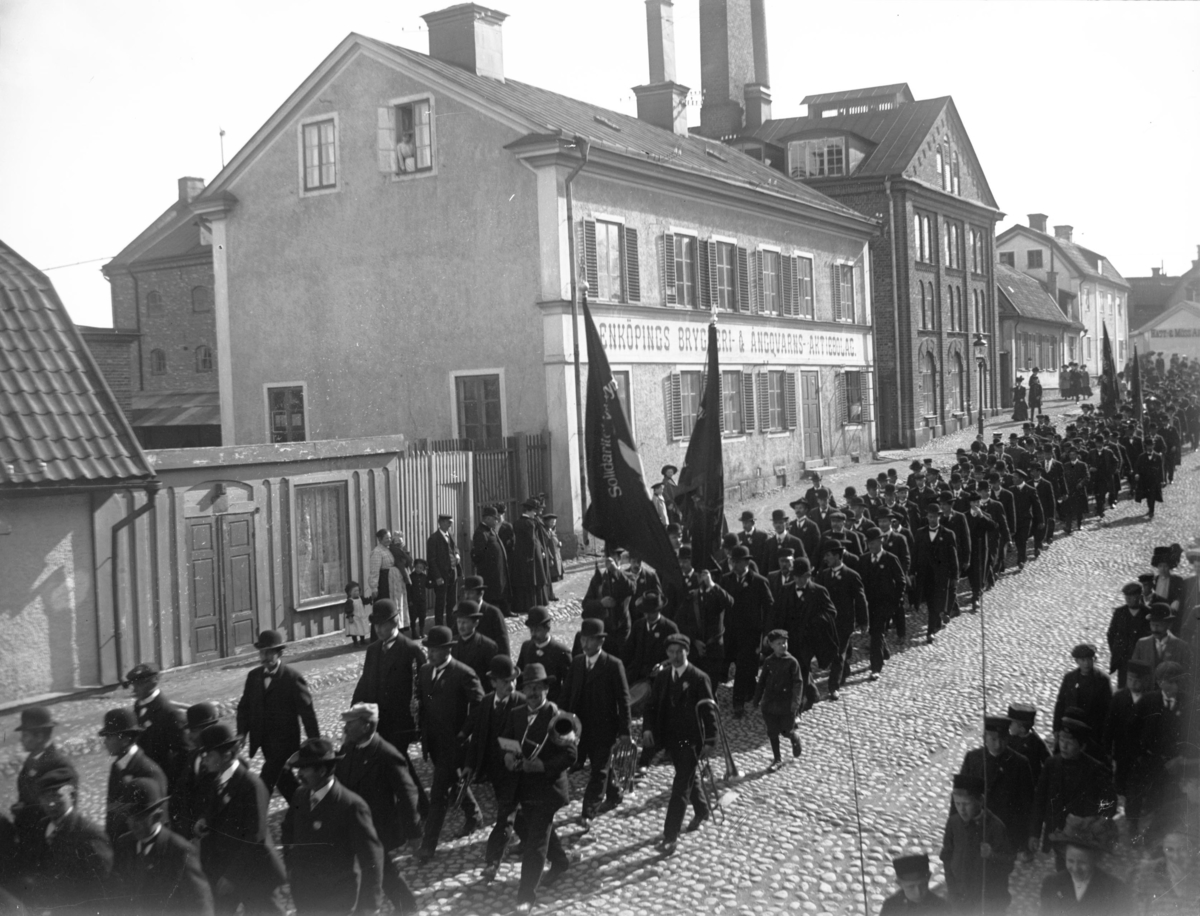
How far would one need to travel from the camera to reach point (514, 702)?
838 centimetres

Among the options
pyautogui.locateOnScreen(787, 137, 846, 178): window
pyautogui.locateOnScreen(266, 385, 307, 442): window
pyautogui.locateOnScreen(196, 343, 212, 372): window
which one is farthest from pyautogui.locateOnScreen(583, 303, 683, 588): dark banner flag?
pyautogui.locateOnScreen(196, 343, 212, 372): window

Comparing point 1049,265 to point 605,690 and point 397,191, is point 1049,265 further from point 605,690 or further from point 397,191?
point 605,690

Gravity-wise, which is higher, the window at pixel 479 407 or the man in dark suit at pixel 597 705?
the window at pixel 479 407

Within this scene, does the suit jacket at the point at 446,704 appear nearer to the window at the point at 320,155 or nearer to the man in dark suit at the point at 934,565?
the man in dark suit at the point at 934,565

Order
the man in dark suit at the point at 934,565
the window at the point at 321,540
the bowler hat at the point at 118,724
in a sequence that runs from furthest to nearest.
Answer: the window at the point at 321,540
the man in dark suit at the point at 934,565
the bowler hat at the point at 118,724

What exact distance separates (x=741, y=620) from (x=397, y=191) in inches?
594

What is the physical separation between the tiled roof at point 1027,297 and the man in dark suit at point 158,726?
50909 mm

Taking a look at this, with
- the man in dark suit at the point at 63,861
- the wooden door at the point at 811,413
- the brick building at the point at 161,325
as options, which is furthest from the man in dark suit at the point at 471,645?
the brick building at the point at 161,325

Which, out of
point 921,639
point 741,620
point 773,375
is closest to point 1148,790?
point 741,620

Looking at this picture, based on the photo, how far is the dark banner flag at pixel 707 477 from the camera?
1124cm

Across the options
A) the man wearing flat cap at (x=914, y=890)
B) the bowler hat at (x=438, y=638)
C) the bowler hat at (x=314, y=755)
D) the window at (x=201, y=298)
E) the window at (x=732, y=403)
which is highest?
the window at (x=201, y=298)

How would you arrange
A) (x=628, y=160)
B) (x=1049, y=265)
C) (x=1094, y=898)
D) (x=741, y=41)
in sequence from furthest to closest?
(x=1049, y=265)
(x=741, y=41)
(x=628, y=160)
(x=1094, y=898)

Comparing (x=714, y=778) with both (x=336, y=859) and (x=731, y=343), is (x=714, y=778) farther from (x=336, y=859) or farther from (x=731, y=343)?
(x=731, y=343)

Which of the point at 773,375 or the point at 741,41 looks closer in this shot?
the point at 773,375
